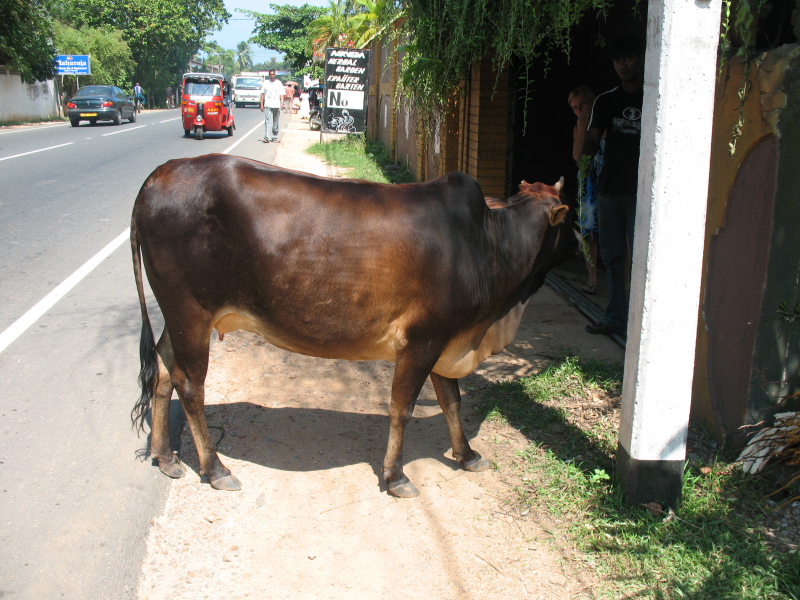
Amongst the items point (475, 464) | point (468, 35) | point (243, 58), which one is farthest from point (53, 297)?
point (243, 58)

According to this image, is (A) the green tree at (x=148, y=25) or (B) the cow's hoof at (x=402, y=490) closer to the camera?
(B) the cow's hoof at (x=402, y=490)

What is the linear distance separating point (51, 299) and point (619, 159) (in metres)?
5.06

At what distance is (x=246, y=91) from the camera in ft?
172

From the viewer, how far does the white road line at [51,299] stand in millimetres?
5809

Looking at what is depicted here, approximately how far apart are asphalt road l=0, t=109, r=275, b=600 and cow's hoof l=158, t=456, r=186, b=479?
0.23 feet

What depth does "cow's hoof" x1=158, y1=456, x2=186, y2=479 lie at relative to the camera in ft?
13.0

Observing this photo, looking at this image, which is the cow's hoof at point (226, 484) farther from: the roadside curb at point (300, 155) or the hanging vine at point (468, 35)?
the roadside curb at point (300, 155)

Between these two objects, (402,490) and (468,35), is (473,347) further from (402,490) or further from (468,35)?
(468,35)

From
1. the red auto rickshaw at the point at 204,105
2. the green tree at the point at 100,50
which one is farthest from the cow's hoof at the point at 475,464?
the green tree at the point at 100,50

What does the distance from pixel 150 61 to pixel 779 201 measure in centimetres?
5882

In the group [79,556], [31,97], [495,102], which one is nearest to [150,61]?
[31,97]

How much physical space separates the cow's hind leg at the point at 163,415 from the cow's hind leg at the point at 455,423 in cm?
143

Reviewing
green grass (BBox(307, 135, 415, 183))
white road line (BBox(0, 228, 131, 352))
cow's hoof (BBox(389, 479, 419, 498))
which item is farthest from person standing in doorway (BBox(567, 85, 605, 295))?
green grass (BBox(307, 135, 415, 183))

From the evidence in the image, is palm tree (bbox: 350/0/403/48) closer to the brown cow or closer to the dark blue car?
the brown cow
